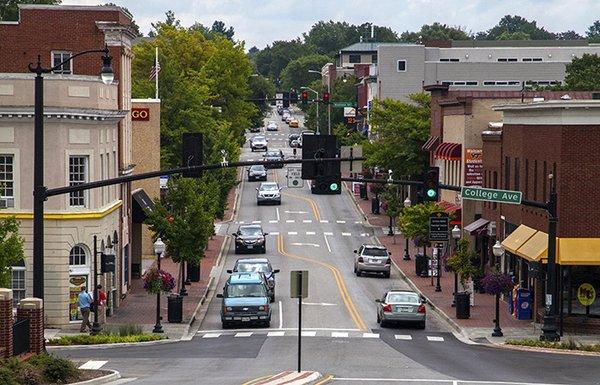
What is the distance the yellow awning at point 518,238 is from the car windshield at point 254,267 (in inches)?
420

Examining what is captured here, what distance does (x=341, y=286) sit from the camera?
64062mm

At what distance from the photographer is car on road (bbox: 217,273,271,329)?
48.6 metres

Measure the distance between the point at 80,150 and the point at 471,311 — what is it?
56.4 feet

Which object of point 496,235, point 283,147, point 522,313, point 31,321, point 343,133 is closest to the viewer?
point 31,321

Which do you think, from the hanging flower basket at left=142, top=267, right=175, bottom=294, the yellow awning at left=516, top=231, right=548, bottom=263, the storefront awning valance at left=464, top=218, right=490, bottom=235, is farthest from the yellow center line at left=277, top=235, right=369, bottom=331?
the hanging flower basket at left=142, top=267, right=175, bottom=294

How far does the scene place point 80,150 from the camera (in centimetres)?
4825

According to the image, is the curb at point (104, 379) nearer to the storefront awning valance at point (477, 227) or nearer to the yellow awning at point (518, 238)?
the yellow awning at point (518, 238)

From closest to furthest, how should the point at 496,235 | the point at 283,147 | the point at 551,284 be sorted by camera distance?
the point at 551,284, the point at 496,235, the point at 283,147

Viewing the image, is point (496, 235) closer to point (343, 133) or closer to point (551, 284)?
point (551, 284)

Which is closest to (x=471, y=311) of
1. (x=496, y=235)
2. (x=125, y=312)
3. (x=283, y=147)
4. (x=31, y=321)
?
(x=496, y=235)

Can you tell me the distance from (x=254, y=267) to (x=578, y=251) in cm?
1742

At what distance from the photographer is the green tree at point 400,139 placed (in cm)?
9169

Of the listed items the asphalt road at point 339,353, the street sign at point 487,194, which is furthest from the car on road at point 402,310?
the street sign at point 487,194

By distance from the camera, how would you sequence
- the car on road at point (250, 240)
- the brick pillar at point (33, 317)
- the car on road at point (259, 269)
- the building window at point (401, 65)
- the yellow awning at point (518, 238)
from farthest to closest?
the building window at point (401, 65), the car on road at point (250, 240), the car on road at point (259, 269), the yellow awning at point (518, 238), the brick pillar at point (33, 317)
